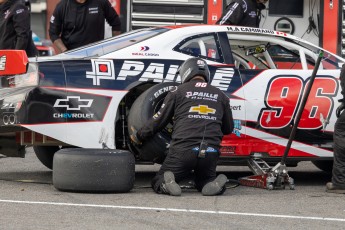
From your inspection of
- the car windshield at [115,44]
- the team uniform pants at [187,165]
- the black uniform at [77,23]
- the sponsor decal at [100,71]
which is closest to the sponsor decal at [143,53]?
the car windshield at [115,44]

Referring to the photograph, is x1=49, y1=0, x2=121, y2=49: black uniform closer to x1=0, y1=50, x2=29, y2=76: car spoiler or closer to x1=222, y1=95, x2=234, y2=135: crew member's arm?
x1=0, y1=50, x2=29, y2=76: car spoiler

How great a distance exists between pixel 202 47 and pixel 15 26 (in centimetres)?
308

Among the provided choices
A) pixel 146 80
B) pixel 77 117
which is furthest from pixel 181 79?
pixel 77 117

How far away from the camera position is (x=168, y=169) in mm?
8711

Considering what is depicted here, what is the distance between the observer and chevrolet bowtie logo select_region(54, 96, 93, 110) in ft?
→ 28.4

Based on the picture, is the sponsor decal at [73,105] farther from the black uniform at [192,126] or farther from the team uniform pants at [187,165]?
the team uniform pants at [187,165]

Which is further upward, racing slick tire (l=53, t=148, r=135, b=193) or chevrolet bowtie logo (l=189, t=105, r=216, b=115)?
chevrolet bowtie logo (l=189, t=105, r=216, b=115)

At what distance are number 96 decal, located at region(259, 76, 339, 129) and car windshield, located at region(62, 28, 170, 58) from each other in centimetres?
122

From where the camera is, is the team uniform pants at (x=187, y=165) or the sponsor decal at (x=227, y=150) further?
the sponsor decal at (x=227, y=150)

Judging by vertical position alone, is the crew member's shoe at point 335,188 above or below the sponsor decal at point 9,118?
below

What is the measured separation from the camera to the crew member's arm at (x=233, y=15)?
11375mm

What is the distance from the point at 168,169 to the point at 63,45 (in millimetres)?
3166

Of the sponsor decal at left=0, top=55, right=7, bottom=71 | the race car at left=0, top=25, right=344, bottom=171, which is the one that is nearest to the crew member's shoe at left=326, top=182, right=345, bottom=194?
the race car at left=0, top=25, right=344, bottom=171

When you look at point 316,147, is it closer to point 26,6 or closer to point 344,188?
point 344,188
